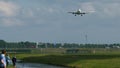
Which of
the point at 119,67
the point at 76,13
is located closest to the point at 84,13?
the point at 76,13

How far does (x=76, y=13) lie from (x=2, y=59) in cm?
8664

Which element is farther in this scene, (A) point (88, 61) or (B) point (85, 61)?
(B) point (85, 61)

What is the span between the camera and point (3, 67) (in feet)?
92.1

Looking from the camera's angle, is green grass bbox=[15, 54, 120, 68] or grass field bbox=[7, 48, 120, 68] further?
grass field bbox=[7, 48, 120, 68]

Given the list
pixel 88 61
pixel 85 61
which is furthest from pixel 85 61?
pixel 88 61

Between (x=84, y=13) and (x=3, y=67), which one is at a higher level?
(x=84, y=13)

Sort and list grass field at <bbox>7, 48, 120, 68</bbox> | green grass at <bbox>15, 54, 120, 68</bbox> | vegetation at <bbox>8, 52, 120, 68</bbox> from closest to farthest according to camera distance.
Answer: green grass at <bbox>15, 54, 120, 68</bbox>
vegetation at <bbox>8, 52, 120, 68</bbox>
grass field at <bbox>7, 48, 120, 68</bbox>

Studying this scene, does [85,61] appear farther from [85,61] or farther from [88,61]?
[88,61]

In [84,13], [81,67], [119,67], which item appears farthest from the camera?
[84,13]

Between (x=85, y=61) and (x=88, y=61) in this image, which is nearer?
(x=88, y=61)

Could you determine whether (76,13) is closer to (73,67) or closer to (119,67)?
(73,67)

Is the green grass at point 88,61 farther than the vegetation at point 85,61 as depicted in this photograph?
No

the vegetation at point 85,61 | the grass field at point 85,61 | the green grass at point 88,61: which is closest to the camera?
the green grass at point 88,61


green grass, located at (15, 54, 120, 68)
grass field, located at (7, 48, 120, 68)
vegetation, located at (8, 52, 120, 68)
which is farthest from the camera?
grass field, located at (7, 48, 120, 68)
